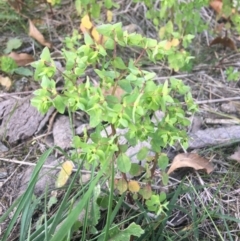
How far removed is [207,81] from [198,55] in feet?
0.54

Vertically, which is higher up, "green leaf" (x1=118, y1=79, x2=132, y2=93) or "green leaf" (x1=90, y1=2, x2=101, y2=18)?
"green leaf" (x1=118, y1=79, x2=132, y2=93)

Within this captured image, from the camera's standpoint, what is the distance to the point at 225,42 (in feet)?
7.44

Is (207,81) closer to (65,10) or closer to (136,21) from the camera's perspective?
(136,21)

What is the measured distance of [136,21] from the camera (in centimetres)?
239

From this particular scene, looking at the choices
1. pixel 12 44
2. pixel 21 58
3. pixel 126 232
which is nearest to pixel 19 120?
pixel 21 58

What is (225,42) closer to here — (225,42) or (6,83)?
(225,42)

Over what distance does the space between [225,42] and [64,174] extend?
997mm

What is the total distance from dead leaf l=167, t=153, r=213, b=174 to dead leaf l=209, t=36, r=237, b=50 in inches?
27.2

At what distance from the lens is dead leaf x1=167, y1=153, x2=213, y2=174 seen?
5.70 ft

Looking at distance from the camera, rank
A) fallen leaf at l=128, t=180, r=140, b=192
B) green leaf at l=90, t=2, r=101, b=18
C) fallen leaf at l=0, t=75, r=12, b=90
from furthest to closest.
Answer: fallen leaf at l=0, t=75, r=12, b=90 < green leaf at l=90, t=2, r=101, b=18 < fallen leaf at l=128, t=180, r=140, b=192

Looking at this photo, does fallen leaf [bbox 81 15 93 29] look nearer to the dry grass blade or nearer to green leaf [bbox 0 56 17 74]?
green leaf [bbox 0 56 17 74]

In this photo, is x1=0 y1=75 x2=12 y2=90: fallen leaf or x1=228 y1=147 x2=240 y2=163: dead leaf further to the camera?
x1=0 y1=75 x2=12 y2=90: fallen leaf

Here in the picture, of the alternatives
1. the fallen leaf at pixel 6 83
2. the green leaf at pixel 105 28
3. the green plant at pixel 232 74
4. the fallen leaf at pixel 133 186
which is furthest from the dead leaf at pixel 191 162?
the fallen leaf at pixel 6 83

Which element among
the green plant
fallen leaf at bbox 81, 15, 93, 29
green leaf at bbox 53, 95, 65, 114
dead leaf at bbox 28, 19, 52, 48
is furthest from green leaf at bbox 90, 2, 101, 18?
green leaf at bbox 53, 95, 65, 114
